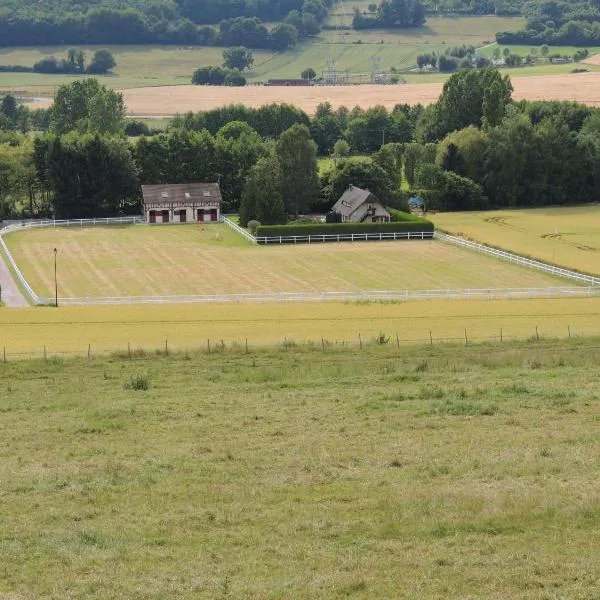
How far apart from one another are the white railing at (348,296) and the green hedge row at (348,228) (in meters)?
20.9

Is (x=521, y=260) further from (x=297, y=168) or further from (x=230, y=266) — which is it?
(x=297, y=168)

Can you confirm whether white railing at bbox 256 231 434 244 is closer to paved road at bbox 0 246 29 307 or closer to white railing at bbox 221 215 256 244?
white railing at bbox 221 215 256 244

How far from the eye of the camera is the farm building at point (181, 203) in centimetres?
8575

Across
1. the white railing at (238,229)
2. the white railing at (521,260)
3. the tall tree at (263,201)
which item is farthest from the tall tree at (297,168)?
the white railing at (521,260)

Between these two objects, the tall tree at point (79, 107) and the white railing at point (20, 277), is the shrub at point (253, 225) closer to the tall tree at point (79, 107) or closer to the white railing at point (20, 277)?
the white railing at point (20, 277)

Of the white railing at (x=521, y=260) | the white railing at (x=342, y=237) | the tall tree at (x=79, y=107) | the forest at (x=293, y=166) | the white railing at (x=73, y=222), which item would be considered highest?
the tall tree at (x=79, y=107)

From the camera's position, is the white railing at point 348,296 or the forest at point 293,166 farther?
the forest at point 293,166

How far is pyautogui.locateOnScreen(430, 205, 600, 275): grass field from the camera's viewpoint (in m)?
67.5

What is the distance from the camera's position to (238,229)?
7981 centimetres

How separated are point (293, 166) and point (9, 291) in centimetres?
3141

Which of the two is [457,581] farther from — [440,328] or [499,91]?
[499,91]

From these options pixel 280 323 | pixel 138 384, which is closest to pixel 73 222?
pixel 280 323

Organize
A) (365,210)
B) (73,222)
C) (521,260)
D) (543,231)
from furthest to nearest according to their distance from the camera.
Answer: (73,222) < (365,210) < (543,231) < (521,260)

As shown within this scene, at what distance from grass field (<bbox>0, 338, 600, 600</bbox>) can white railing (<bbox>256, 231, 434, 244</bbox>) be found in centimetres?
4390
